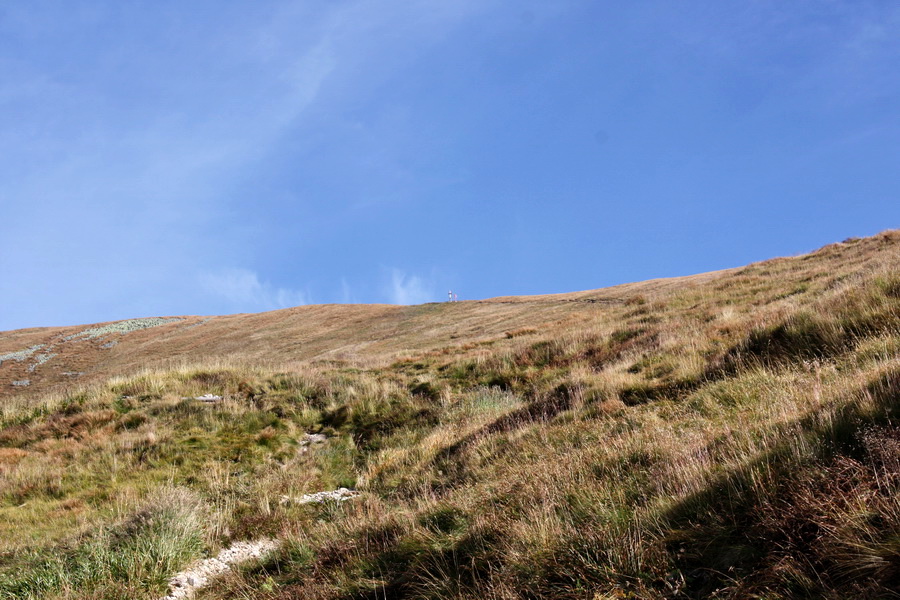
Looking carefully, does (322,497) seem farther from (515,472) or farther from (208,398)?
(208,398)

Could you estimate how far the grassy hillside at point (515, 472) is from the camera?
3.07 meters

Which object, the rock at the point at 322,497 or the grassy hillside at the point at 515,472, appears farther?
the rock at the point at 322,497

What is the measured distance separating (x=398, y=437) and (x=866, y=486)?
881 centimetres

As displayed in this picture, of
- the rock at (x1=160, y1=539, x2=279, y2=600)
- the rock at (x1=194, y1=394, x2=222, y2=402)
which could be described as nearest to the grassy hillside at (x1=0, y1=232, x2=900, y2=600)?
the rock at (x1=160, y1=539, x2=279, y2=600)

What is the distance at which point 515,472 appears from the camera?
18.5 ft

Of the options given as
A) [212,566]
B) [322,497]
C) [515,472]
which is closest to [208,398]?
[322,497]

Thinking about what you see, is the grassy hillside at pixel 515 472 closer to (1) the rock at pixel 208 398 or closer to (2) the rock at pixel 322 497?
(2) the rock at pixel 322 497

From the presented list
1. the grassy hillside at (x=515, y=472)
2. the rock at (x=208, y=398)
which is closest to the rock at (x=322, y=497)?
the grassy hillside at (x=515, y=472)

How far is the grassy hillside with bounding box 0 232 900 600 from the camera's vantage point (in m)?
3.07

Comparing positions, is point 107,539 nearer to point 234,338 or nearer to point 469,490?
point 469,490

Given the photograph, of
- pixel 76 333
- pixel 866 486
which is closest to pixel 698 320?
pixel 866 486

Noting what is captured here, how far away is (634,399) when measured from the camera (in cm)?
798

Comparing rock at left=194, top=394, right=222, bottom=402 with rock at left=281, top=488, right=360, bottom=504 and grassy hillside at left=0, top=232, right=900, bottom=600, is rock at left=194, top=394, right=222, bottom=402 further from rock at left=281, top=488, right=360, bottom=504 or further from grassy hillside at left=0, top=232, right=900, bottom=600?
rock at left=281, top=488, right=360, bottom=504

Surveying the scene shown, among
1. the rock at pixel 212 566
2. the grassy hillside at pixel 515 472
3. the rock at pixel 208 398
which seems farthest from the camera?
the rock at pixel 208 398
